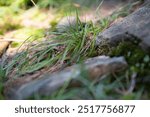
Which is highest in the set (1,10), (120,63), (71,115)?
(1,10)

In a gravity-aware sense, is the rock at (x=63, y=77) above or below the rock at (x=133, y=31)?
below

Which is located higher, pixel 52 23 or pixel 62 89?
pixel 52 23

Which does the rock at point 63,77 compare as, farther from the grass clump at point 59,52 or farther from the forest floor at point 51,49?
the grass clump at point 59,52

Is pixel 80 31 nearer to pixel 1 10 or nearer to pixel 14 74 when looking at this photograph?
pixel 14 74

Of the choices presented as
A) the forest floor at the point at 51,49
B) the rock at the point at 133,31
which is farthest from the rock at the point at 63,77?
the rock at the point at 133,31

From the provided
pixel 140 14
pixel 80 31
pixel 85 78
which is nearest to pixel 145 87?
pixel 85 78

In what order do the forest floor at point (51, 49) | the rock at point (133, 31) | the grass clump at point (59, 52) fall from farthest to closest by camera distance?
the grass clump at point (59, 52), the rock at point (133, 31), the forest floor at point (51, 49)

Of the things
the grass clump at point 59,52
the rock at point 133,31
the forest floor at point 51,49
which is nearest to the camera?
the forest floor at point 51,49

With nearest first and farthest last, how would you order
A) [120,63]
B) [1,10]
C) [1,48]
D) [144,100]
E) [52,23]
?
[144,100], [120,63], [1,48], [52,23], [1,10]

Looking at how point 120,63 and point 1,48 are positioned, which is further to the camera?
point 1,48
